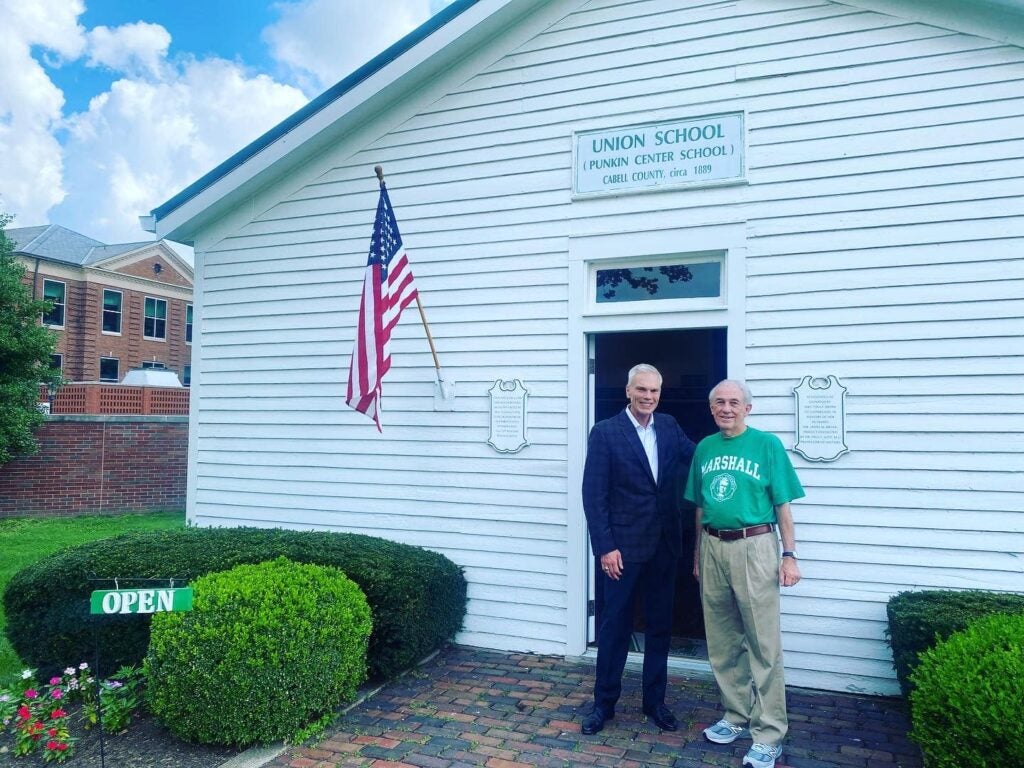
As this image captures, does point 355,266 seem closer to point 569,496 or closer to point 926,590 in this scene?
point 569,496

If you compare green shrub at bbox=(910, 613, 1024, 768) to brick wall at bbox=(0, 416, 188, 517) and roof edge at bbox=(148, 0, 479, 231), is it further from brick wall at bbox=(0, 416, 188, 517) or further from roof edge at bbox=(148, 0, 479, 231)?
brick wall at bbox=(0, 416, 188, 517)

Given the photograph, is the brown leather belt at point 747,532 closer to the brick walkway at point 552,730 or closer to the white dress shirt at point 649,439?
the white dress shirt at point 649,439

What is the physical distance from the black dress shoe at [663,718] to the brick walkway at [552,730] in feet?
0.18

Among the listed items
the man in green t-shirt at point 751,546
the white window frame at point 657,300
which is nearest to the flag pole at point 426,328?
the white window frame at point 657,300

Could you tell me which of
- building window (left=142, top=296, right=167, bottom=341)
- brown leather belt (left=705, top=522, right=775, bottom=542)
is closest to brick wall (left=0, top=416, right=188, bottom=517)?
brown leather belt (left=705, top=522, right=775, bottom=542)

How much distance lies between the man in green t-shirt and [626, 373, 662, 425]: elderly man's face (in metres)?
0.38

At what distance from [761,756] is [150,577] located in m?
3.90

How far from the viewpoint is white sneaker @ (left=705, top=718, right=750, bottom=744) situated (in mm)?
4039

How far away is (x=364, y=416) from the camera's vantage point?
253 inches

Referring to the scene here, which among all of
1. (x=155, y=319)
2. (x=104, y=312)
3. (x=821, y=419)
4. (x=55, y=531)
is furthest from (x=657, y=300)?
(x=155, y=319)

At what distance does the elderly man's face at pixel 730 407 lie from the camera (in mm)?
3984

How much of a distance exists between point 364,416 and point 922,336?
4256 millimetres

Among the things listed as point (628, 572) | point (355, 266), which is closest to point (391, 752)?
point (628, 572)

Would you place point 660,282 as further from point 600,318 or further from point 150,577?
point 150,577
